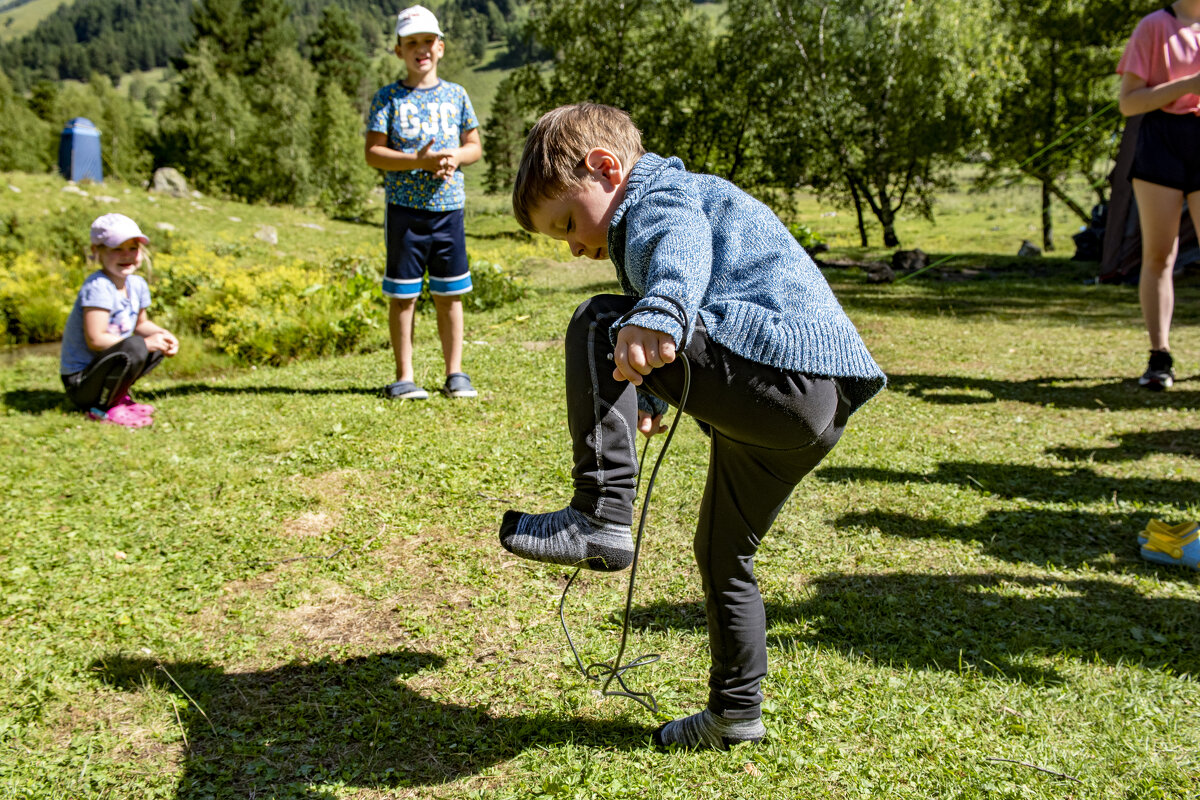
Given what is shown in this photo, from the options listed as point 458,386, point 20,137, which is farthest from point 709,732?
point 20,137

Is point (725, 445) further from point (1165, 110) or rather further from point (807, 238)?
point (807, 238)

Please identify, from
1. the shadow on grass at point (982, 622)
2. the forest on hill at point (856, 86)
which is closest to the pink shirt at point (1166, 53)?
the shadow on grass at point (982, 622)

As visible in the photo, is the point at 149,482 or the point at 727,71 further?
the point at 727,71

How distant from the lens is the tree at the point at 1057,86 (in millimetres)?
18797

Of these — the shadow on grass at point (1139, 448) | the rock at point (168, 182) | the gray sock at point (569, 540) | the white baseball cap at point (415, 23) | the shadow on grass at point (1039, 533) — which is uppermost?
the rock at point (168, 182)

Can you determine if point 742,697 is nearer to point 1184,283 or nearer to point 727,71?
point 1184,283

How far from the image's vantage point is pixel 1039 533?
345 centimetres

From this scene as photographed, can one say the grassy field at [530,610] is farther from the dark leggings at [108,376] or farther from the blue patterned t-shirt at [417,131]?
the blue patterned t-shirt at [417,131]

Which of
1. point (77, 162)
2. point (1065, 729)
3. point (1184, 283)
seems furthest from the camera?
point (77, 162)

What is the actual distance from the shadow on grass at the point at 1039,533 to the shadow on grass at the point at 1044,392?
5.93 ft

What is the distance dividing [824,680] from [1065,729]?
2.17ft

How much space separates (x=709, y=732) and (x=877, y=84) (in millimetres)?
22426

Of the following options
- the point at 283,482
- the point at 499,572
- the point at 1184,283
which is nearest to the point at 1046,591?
the point at 499,572

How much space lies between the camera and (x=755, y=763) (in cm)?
210
